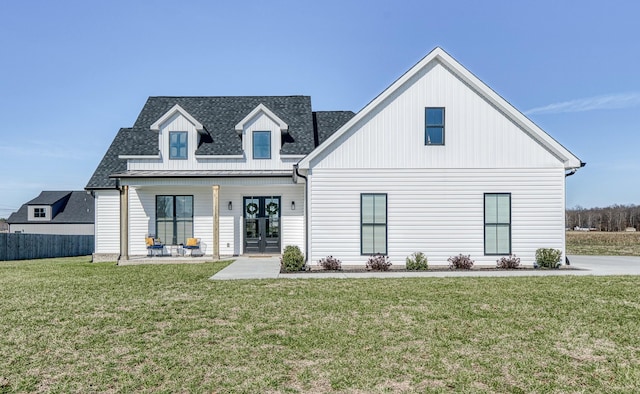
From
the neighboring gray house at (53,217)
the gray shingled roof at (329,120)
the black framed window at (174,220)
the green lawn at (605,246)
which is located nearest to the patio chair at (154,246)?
the black framed window at (174,220)

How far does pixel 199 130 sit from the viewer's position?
1912cm

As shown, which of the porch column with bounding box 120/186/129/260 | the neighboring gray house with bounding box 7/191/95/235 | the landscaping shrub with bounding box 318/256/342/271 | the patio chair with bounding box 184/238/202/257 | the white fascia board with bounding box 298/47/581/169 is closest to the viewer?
the landscaping shrub with bounding box 318/256/342/271

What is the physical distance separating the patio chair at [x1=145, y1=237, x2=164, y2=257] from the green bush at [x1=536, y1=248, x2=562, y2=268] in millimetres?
15047

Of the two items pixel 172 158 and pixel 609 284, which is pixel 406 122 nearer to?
pixel 609 284

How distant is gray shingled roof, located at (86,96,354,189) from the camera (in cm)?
1922

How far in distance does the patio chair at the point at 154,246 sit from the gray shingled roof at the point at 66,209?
1078 inches

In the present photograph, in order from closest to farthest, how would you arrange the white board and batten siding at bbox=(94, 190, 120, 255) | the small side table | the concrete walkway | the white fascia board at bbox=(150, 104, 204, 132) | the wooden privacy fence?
the concrete walkway
the white fascia board at bbox=(150, 104, 204, 132)
the small side table
the white board and batten siding at bbox=(94, 190, 120, 255)
the wooden privacy fence

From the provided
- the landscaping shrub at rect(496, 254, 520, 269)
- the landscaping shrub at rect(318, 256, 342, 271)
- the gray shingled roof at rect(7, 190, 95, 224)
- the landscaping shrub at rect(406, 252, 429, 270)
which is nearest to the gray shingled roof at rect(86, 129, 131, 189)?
the landscaping shrub at rect(318, 256, 342, 271)

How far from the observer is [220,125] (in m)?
20.5

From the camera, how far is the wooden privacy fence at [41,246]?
24562mm

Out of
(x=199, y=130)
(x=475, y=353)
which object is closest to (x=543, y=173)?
(x=475, y=353)

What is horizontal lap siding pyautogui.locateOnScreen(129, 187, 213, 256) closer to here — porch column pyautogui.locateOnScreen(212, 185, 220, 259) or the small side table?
the small side table

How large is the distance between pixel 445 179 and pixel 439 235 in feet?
6.24

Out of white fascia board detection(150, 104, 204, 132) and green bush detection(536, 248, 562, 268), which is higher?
white fascia board detection(150, 104, 204, 132)
